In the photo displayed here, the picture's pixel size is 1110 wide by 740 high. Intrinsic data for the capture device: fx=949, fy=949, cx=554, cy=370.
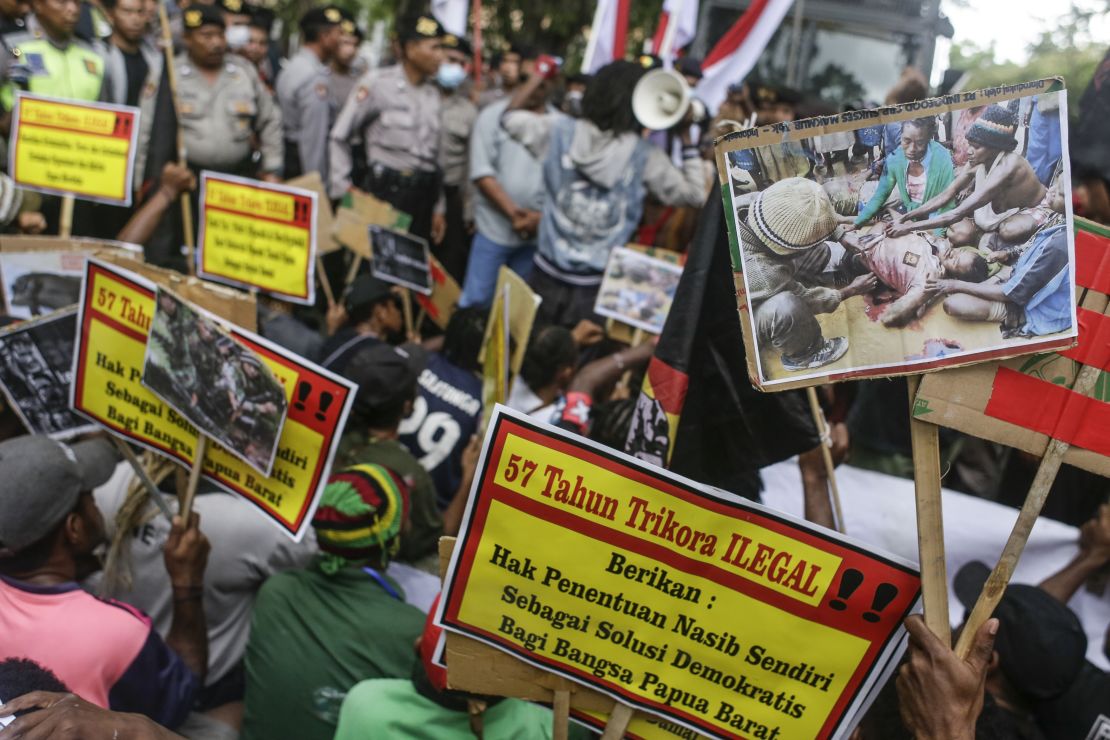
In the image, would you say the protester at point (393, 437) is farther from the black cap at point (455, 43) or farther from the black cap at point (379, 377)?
the black cap at point (455, 43)

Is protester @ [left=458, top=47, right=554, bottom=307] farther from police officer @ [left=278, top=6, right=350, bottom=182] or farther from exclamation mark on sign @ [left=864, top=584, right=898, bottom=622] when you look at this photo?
exclamation mark on sign @ [left=864, top=584, right=898, bottom=622]

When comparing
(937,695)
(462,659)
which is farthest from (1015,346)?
(462,659)

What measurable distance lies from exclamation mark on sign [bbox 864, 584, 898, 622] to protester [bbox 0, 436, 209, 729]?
170 centimetres

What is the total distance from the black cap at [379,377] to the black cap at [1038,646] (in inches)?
82.3

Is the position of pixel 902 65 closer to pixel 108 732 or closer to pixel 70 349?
pixel 70 349

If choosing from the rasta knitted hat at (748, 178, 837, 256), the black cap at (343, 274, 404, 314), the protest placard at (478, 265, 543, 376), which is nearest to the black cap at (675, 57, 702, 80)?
the black cap at (343, 274, 404, 314)

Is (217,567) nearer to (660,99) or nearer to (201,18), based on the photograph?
(660,99)

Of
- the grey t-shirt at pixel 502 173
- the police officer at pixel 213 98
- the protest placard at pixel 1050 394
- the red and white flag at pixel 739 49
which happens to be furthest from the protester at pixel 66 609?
the red and white flag at pixel 739 49

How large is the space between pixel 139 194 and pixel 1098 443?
6315 millimetres

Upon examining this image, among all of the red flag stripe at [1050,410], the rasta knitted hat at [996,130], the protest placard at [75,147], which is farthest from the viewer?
the protest placard at [75,147]

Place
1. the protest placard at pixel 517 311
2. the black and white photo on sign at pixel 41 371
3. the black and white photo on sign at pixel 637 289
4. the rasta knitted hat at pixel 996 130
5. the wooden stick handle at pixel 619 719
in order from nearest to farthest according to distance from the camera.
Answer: the rasta knitted hat at pixel 996 130 → the wooden stick handle at pixel 619 719 → the black and white photo on sign at pixel 41 371 → the protest placard at pixel 517 311 → the black and white photo on sign at pixel 637 289

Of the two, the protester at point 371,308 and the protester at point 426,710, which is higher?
the protester at point 371,308

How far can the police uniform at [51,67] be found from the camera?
5.71m

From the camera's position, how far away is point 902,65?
8.72 m
